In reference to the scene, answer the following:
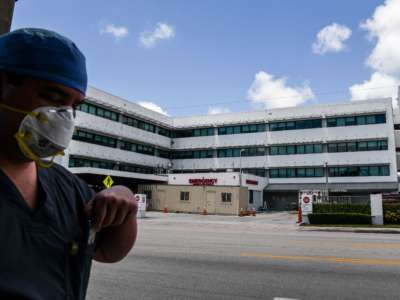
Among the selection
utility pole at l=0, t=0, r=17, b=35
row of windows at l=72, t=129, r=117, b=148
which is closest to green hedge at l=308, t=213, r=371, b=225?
utility pole at l=0, t=0, r=17, b=35

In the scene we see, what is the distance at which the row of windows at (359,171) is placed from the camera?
45.5 meters

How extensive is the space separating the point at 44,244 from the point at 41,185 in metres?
0.22

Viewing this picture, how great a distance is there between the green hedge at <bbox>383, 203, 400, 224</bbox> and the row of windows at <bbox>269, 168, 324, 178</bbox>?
81.9ft

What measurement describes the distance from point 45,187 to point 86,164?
41916 mm

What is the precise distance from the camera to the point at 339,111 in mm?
47906

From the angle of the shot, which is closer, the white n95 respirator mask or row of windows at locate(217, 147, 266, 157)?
the white n95 respirator mask

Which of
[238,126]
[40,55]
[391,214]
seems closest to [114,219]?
[40,55]

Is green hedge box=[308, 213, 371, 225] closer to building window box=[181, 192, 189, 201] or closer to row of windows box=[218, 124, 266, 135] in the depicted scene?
building window box=[181, 192, 189, 201]

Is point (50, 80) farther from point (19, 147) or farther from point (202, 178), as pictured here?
point (202, 178)

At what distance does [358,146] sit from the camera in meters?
46.9

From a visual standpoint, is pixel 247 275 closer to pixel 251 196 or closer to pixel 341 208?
pixel 341 208

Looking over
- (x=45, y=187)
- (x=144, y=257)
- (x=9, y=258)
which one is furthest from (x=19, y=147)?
(x=144, y=257)

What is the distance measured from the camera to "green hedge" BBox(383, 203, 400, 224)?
75.6ft

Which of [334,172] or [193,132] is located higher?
[193,132]
